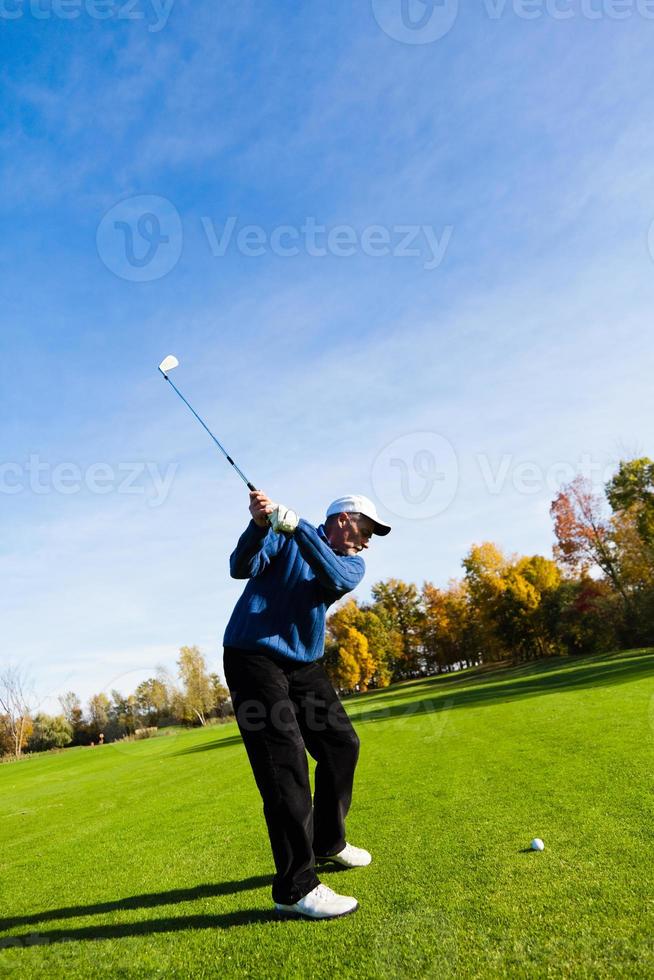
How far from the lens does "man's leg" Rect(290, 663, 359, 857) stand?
4.21m

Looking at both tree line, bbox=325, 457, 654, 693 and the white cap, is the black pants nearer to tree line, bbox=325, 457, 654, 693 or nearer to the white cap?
the white cap

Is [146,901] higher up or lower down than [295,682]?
lower down

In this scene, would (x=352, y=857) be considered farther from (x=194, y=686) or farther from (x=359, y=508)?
(x=194, y=686)

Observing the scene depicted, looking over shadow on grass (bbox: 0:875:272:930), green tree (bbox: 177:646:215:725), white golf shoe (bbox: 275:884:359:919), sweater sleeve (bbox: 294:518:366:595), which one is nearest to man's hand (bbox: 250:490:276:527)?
sweater sleeve (bbox: 294:518:366:595)

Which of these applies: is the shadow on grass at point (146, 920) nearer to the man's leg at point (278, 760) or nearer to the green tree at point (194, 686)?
the man's leg at point (278, 760)

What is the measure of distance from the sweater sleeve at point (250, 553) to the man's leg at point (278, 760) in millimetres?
500

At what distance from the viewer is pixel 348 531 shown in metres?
4.50

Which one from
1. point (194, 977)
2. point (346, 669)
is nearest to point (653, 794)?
point (194, 977)

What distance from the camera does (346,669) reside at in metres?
59.2

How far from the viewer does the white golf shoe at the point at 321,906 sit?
3.30 m

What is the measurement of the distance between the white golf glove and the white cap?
754mm

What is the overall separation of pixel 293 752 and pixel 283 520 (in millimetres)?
1399

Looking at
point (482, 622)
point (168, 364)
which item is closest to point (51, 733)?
point (482, 622)

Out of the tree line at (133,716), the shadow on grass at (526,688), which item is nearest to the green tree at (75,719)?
the tree line at (133,716)
